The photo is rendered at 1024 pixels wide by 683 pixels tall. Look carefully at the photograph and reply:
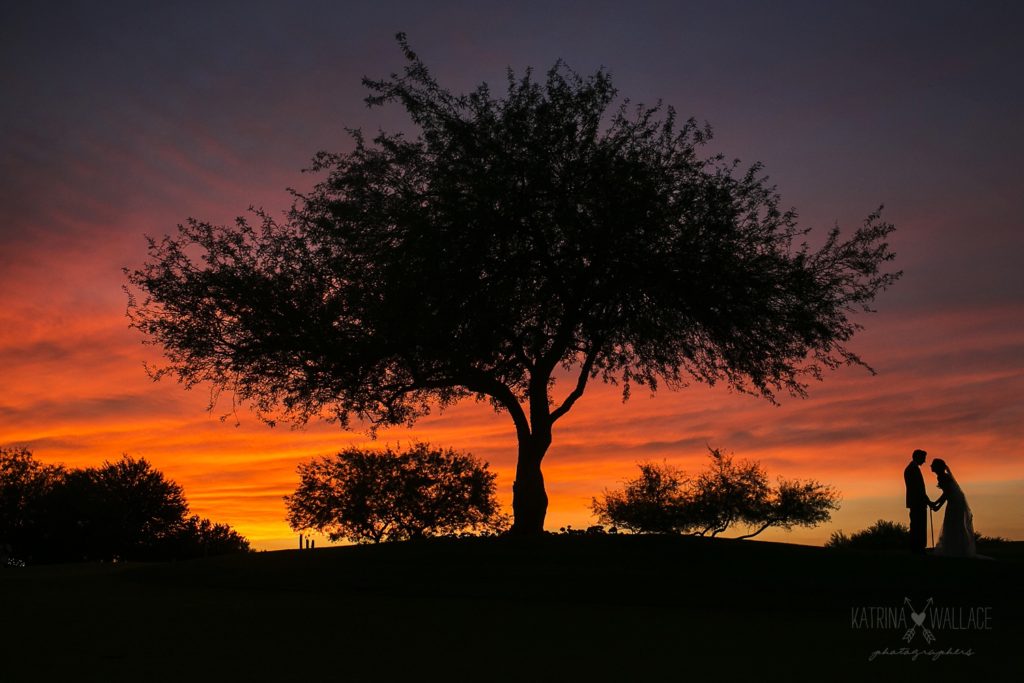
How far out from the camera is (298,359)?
28.0 meters

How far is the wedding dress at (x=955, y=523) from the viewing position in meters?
26.5

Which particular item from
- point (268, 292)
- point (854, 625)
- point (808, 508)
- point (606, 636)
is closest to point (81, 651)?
point (606, 636)

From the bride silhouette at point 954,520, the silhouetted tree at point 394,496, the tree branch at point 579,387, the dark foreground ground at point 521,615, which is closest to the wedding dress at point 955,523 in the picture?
the bride silhouette at point 954,520

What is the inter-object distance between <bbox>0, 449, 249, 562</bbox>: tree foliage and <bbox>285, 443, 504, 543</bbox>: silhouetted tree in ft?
39.9

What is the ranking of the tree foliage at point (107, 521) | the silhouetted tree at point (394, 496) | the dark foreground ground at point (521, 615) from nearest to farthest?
the dark foreground ground at point (521, 615) → the silhouetted tree at point (394, 496) → the tree foliage at point (107, 521)

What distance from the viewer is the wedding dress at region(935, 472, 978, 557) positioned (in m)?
26.5

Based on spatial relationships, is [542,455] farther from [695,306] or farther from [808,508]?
[808,508]

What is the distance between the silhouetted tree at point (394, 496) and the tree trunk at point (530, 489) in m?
22.0

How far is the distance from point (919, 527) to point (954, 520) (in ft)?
3.18

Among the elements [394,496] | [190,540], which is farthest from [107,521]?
[394,496]

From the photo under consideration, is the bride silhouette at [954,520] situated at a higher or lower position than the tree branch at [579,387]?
lower

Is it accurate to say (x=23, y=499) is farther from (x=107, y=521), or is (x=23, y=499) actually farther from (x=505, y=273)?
(x=505, y=273)

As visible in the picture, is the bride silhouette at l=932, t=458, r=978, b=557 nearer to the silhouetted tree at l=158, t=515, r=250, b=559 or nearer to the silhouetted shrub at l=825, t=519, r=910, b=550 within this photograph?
the silhouetted shrub at l=825, t=519, r=910, b=550

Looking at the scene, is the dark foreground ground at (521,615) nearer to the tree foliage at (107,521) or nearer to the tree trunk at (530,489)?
the tree trunk at (530,489)
